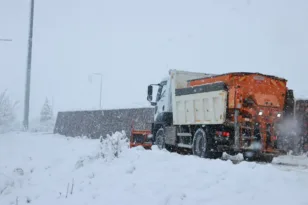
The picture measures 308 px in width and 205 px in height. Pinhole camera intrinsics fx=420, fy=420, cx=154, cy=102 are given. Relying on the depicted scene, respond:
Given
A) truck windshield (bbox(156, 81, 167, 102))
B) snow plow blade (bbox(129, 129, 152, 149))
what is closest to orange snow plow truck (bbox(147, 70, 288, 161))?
truck windshield (bbox(156, 81, 167, 102))

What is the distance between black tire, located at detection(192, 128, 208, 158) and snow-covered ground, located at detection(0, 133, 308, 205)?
2708 millimetres

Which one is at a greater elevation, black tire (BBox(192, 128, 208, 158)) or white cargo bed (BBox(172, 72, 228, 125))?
white cargo bed (BBox(172, 72, 228, 125))

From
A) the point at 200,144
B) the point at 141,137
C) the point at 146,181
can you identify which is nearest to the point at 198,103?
the point at 200,144

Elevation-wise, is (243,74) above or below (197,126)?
above

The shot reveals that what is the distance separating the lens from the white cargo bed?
1342cm

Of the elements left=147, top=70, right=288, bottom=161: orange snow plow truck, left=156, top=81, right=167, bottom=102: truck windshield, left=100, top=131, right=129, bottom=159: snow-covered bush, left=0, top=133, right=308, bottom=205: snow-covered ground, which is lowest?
left=0, top=133, right=308, bottom=205: snow-covered ground

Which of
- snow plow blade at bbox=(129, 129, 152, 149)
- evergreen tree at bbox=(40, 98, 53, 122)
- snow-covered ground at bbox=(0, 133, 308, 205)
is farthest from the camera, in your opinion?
evergreen tree at bbox=(40, 98, 53, 122)

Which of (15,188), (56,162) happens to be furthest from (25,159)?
(15,188)

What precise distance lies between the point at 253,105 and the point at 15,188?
768cm

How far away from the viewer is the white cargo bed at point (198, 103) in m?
13.4

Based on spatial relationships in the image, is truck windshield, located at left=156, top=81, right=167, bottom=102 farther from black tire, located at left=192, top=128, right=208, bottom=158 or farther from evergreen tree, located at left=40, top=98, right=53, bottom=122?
evergreen tree, located at left=40, top=98, right=53, bottom=122

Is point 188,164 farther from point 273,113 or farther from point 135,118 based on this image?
point 135,118

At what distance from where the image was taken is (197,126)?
1510 cm

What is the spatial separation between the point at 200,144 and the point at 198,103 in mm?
1437
